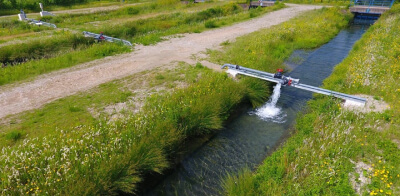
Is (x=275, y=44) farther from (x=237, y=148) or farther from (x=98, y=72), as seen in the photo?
(x=98, y=72)

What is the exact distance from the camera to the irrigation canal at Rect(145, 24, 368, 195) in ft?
25.7

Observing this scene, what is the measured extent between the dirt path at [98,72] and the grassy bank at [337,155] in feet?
26.8

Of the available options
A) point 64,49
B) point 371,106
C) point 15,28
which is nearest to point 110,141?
point 371,106

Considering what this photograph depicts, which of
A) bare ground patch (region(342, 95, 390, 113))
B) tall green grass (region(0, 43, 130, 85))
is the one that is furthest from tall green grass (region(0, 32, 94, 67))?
bare ground patch (region(342, 95, 390, 113))

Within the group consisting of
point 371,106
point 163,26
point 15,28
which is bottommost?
point 371,106

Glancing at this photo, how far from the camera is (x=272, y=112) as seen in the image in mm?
11695

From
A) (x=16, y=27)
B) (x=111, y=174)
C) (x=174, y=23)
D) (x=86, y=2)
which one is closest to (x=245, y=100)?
(x=111, y=174)

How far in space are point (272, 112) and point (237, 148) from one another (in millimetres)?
3361

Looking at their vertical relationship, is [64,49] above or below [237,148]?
above

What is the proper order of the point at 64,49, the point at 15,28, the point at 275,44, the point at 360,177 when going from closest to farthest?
the point at 360,177 → the point at 64,49 → the point at 275,44 → the point at 15,28

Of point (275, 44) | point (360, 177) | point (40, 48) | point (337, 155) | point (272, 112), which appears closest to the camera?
point (360, 177)

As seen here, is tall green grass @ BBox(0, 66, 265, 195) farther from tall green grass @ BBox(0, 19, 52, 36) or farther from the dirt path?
tall green grass @ BBox(0, 19, 52, 36)

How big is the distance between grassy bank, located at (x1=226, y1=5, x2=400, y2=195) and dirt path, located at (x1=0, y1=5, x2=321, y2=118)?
321 inches

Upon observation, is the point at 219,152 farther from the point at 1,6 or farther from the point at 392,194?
the point at 1,6
